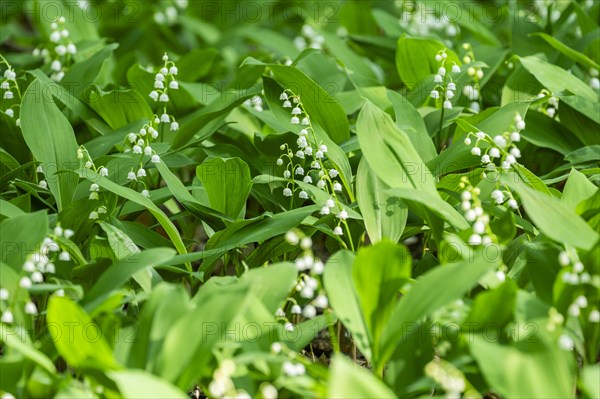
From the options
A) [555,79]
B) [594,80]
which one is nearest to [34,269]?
[555,79]

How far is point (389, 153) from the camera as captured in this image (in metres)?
2.26

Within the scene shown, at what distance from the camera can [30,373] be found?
1.79 m

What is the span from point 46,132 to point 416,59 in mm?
1350

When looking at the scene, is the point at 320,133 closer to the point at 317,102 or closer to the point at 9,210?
the point at 317,102

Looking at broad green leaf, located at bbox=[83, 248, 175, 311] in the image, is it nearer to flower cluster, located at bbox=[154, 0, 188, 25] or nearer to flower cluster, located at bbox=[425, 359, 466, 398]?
flower cluster, located at bbox=[425, 359, 466, 398]

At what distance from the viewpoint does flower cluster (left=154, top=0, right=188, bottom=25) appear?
15.2 feet

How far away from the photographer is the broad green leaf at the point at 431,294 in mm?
1748

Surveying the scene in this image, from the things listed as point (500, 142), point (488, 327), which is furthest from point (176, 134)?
point (488, 327)

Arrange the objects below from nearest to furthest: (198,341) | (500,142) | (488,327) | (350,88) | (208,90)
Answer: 1. (198,341)
2. (488,327)
3. (500,142)
4. (208,90)
5. (350,88)

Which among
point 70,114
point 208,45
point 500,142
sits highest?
point 500,142

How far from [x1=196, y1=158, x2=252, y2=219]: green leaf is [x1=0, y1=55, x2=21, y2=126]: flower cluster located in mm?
685

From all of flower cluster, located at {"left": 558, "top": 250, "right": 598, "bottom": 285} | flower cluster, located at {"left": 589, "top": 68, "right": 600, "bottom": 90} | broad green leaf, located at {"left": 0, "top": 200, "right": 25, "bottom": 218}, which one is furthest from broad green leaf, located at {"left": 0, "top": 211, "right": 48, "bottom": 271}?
flower cluster, located at {"left": 589, "top": 68, "right": 600, "bottom": 90}

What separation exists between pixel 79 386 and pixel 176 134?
1239 mm

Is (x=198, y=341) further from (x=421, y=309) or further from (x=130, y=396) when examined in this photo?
(x=421, y=309)
